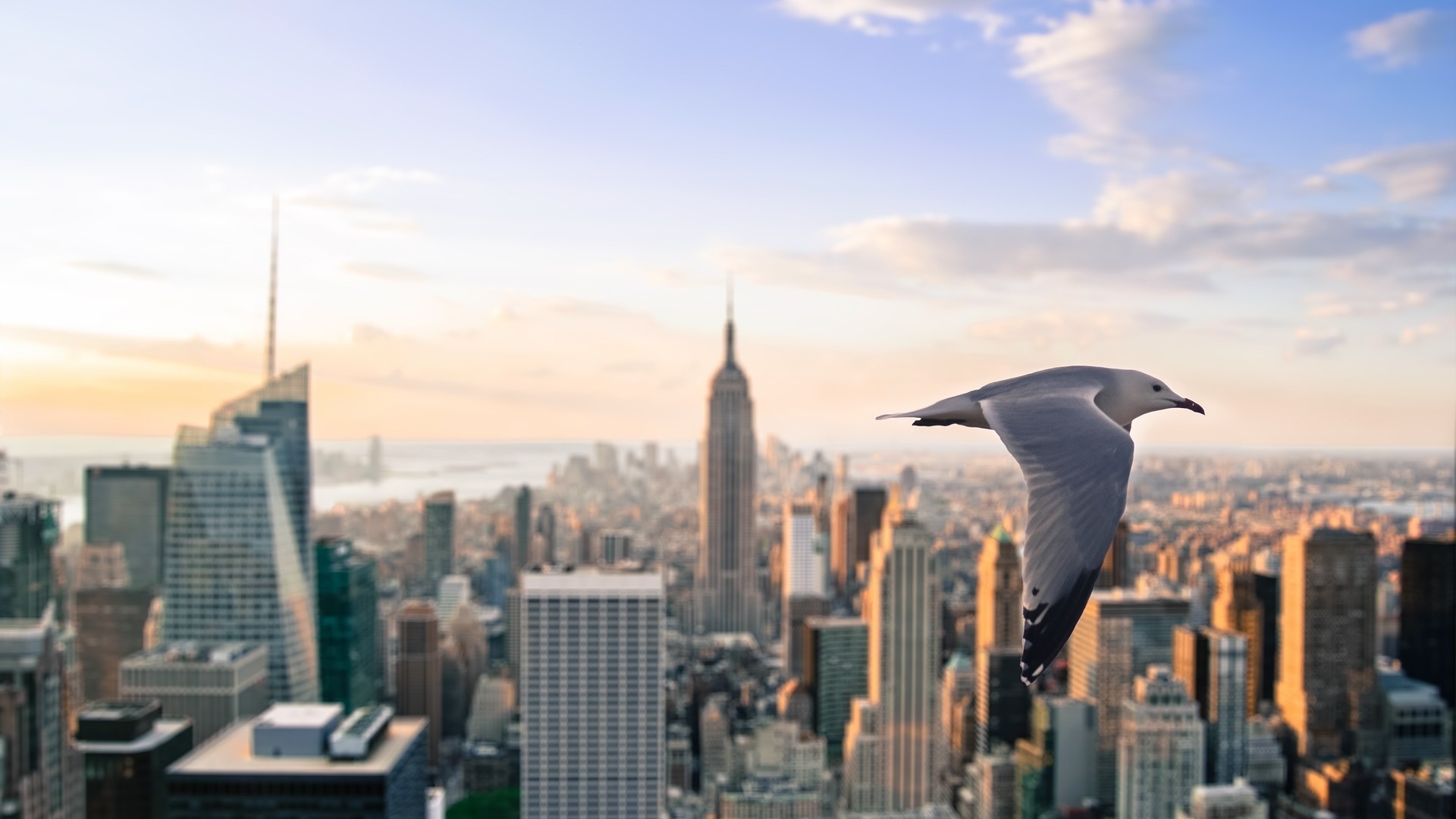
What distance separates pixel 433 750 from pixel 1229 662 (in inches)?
406

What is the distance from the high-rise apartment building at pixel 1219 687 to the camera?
531 inches

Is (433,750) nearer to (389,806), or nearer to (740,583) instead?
(389,806)

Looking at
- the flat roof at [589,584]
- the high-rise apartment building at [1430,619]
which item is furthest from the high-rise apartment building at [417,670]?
the high-rise apartment building at [1430,619]

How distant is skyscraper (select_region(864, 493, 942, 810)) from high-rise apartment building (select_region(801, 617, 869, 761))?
1.49ft

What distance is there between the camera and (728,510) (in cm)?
2708

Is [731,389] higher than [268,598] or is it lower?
higher

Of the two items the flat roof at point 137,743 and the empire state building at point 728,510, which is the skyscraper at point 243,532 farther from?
the empire state building at point 728,510

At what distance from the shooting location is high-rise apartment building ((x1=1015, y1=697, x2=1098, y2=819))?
14188 mm

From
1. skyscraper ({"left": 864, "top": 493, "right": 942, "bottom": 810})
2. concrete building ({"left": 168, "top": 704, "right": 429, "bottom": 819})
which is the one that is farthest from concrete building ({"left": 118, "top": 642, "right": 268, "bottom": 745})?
skyscraper ({"left": 864, "top": 493, "right": 942, "bottom": 810})

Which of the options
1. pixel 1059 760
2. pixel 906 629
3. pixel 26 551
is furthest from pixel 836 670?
pixel 26 551

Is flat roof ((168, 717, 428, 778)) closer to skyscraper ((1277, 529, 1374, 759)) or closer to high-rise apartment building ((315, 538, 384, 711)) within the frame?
high-rise apartment building ((315, 538, 384, 711))

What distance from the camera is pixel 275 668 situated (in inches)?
524

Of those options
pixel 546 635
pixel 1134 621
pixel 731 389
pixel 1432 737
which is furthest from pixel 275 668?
pixel 731 389

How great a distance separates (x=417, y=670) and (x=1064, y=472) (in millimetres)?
17164
